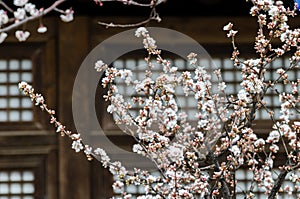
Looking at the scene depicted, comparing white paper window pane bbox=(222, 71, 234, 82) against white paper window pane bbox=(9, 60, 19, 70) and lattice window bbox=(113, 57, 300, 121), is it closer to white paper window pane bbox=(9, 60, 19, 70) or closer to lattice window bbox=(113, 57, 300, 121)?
lattice window bbox=(113, 57, 300, 121)

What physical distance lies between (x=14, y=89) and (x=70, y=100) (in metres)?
0.35

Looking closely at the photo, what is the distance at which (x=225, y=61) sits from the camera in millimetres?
4410

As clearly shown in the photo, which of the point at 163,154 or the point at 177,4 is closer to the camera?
the point at 163,154

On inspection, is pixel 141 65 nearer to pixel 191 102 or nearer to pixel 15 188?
pixel 191 102

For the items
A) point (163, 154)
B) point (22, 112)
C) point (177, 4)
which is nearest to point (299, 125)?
point (163, 154)

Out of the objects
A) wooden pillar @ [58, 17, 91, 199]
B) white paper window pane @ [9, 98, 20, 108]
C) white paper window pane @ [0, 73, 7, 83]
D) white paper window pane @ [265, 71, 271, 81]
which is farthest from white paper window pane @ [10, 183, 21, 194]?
white paper window pane @ [265, 71, 271, 81]

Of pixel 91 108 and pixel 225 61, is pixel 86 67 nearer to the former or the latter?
pixel 91 108

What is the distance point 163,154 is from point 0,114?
1.93 meters

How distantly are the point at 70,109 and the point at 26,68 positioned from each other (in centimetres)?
37

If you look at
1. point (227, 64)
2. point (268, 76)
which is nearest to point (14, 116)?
point (227, 64)

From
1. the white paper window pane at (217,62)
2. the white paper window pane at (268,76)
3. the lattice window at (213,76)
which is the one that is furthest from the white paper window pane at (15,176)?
the white paper window pane at (268,76)

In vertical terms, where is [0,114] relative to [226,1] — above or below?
below

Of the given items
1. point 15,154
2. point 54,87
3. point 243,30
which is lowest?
point 15,154

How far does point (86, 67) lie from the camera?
4215mm
